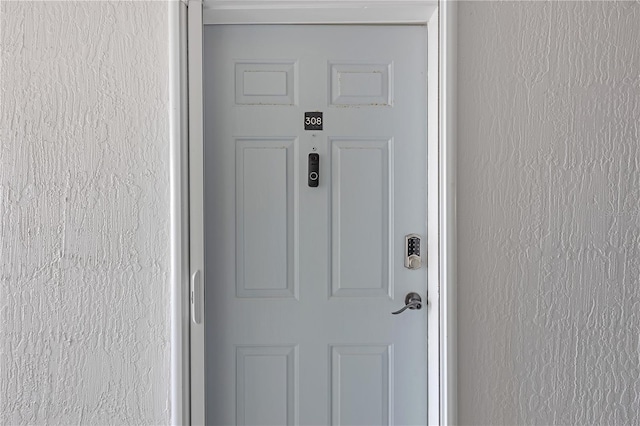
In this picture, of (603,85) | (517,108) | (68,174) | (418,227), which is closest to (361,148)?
(418,227)

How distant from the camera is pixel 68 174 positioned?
1.56 m

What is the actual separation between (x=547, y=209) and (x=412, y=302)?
543 millimetres

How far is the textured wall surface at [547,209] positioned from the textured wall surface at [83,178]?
102 cm

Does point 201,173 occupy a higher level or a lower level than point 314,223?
higher

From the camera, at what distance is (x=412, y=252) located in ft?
5.45

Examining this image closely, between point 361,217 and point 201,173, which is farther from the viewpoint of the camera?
point 361,217

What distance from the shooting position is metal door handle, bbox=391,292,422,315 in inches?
64.9

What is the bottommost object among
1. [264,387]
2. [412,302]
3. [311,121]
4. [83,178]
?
[264,387]

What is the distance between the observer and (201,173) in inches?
60.9

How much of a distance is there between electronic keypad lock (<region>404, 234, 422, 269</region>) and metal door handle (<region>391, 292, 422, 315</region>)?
101 millimetres

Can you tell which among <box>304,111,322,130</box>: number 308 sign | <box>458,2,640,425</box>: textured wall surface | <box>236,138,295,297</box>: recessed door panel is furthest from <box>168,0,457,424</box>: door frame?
<box>304,111,322,130</box>: number 308 sign

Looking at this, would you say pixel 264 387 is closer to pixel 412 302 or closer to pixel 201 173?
pixel 412 302

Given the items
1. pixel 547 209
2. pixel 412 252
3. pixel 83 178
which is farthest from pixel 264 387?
pixel 547 209

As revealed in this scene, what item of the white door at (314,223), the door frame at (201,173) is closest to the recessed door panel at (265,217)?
the white door at (314,223)
